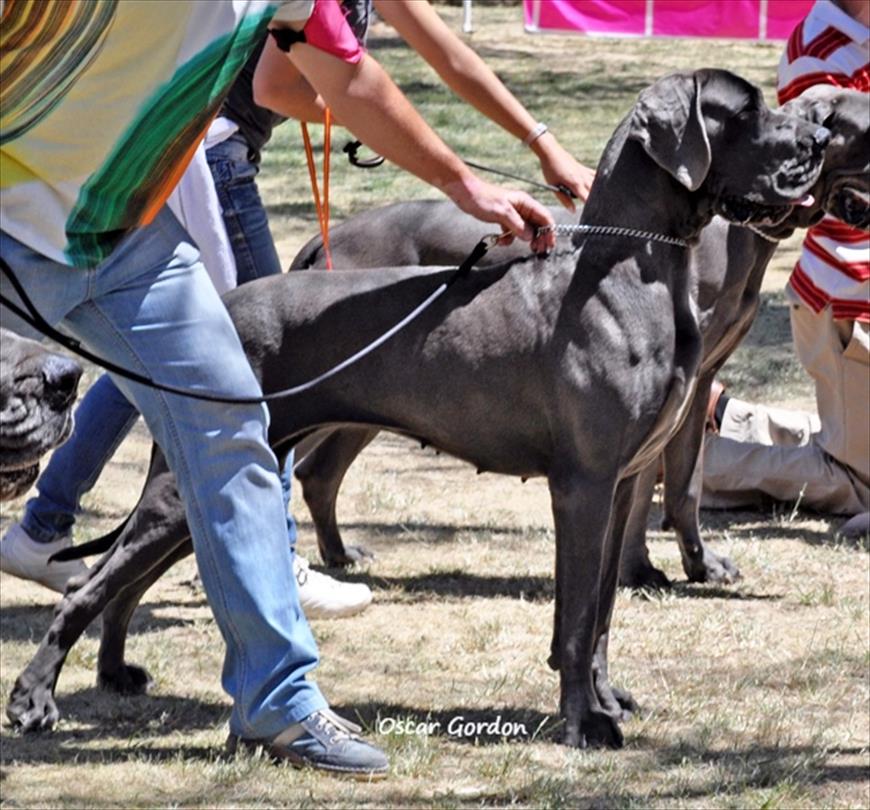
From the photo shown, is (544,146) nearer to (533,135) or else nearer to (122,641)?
(533,135)

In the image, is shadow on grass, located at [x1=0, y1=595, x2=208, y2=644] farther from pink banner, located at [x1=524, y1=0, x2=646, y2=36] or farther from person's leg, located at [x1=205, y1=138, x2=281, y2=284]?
pink banner, located at [x1=524, y1=0, x2=646, y2=36]

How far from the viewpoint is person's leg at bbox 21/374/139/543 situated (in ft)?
18.5

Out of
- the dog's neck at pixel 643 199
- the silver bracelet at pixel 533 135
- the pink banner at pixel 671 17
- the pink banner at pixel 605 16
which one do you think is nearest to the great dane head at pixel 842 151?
the dog's neck at pixel 643 199

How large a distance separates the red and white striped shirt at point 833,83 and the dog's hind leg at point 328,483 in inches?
70.1

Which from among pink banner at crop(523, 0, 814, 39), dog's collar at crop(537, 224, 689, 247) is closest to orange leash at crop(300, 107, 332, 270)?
dog's collar at crop(537, 224, 689, 247)

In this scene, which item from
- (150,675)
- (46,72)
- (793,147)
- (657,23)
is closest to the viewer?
(46,72)

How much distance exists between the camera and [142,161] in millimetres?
3961

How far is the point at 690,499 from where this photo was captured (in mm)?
6203

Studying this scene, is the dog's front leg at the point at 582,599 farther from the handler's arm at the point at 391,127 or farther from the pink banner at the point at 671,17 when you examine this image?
the pink banner at the point at 671,17

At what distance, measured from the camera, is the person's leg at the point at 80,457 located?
5.64 meters

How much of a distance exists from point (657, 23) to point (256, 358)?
15.4 metres

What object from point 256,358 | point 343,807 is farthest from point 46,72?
point 343,807

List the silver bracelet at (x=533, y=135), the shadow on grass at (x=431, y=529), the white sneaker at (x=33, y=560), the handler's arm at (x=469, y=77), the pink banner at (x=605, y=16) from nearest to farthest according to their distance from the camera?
Answer: the handler's arm at (x=469, y=77), the silver bracelet at (x=533, y=135), the white sneaker at (x=33, y=560), the shadow on grass at (x=431, y=529), the pink banner at (x=605, y=16)

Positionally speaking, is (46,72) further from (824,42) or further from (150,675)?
(824,42)
